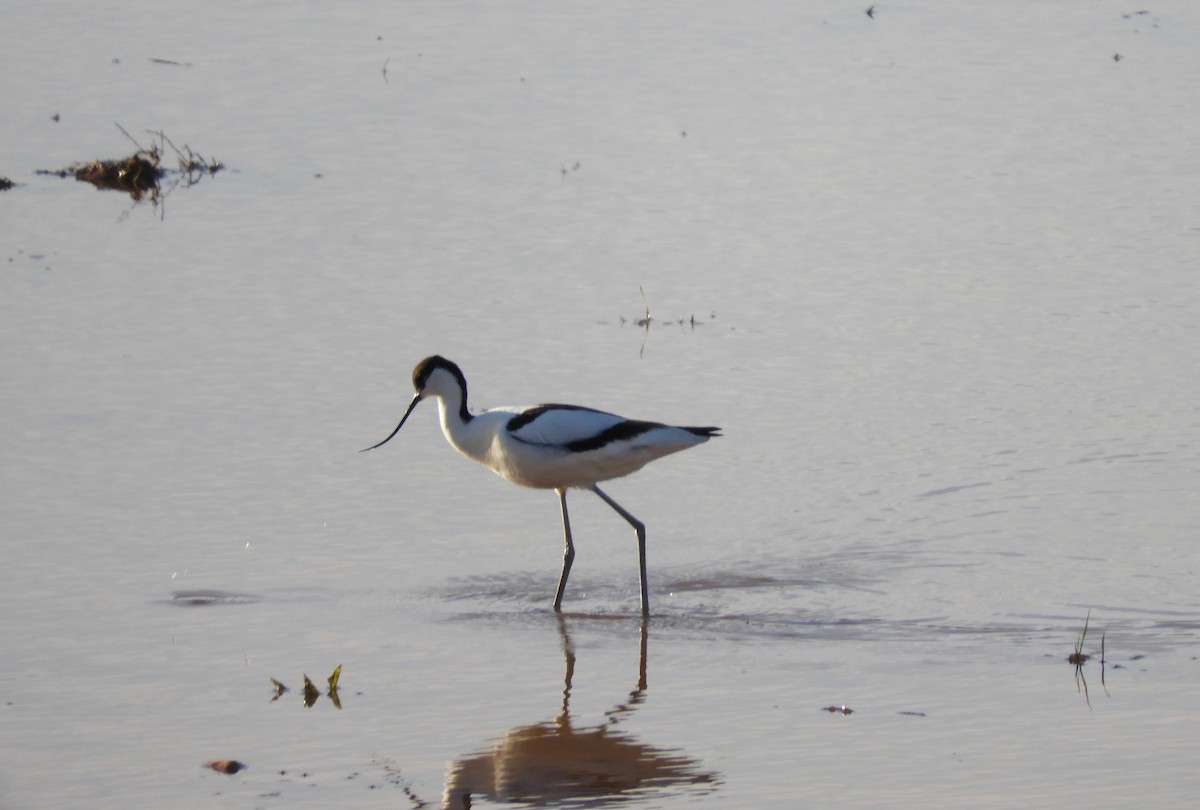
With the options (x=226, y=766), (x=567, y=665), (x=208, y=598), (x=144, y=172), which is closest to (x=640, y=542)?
(x=567, y=665)

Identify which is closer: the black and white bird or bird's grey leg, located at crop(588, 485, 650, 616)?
bird's grey leg, located at crop(588, 485, 650, 616)

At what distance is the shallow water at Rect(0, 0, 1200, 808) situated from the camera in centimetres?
593

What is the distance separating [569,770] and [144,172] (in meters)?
9.28

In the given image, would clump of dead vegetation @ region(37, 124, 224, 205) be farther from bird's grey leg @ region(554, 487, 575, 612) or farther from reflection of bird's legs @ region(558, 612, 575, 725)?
reflection of bird's legs @ region(558, 612, 575, 725)

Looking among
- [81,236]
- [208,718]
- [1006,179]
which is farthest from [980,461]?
[81,236]

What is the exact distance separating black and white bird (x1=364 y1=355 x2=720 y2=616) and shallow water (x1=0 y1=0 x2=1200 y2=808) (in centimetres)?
31

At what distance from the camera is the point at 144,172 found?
14.1m

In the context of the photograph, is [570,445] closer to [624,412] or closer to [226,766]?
[624,412]

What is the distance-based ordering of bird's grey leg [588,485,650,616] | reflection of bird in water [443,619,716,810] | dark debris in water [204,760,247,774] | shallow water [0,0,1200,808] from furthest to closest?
bird's grey leg [588,485,650,616]
shallow water [0,0,1200,808]
dark debris in water [204,760,247,774]
reflection of bird in water [443,619,716,810]

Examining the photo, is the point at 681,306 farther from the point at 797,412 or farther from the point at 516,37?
the point at 516,37

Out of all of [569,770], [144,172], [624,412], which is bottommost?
[569,770]

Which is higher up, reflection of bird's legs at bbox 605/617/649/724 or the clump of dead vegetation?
the clump of dead vegetation

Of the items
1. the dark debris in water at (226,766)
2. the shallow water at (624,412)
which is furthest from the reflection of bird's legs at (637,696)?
the dark debris in water at (226,766)

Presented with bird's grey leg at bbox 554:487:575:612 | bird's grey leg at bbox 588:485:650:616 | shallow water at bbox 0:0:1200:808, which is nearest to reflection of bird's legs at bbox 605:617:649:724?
shallow water at bbox 0:0:1200:808
